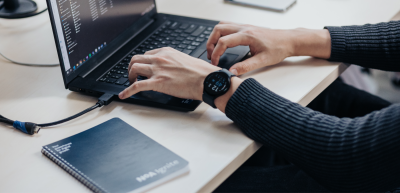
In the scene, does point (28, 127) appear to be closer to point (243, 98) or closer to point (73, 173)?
point (73, 173)

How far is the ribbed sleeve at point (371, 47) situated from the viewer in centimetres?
87

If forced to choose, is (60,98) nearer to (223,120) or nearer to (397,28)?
(223,120)

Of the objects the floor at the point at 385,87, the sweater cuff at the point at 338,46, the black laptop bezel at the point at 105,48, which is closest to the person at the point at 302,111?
the sweater cuff at the point at 338,46

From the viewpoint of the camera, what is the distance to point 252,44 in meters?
0.87

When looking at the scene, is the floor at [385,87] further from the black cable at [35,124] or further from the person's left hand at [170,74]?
the black cable at [35,124]

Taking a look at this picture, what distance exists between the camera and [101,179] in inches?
22.9

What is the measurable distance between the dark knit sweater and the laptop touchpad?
Result: 0.48 feet

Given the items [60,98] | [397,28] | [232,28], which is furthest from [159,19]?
[397,28]

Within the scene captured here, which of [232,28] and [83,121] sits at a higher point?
[232,28]

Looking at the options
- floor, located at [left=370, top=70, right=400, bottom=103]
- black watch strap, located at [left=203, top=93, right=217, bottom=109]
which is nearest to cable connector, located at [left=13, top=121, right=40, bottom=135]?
black watch strap, located at [left=203, top=93, right=217, bottom=109]

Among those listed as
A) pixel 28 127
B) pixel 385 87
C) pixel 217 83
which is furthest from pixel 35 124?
pixel 385 87

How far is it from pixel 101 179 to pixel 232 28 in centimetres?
49

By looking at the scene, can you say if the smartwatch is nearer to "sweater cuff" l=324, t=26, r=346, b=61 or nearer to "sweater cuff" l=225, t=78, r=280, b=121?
"sweater cuff" l=225, t=78, r=280, b=121

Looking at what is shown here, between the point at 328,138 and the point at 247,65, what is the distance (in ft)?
0.86
